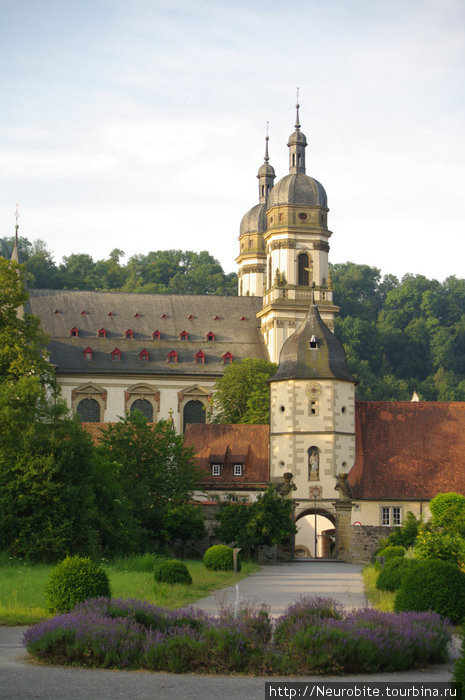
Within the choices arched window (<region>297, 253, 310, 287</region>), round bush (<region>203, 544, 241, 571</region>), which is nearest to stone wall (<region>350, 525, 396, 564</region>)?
round bush (<region>203, 544, 241, 571</region>)

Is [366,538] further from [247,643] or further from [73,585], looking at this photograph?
[247,643]

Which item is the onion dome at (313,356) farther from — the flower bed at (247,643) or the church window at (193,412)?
the flower bed at (247,643)

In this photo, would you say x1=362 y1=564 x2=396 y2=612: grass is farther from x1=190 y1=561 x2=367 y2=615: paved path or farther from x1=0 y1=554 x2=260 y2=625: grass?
x1=0 y1=554 x2=260 y2=625: grass

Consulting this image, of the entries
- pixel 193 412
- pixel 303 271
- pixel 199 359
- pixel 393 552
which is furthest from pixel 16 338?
pixel 303 271

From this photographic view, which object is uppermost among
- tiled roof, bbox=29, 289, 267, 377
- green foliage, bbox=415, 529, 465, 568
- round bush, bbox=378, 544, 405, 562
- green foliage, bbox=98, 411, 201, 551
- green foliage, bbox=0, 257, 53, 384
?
tiled roof, bbox=29, 289, 267, 377

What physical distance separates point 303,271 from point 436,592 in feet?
200

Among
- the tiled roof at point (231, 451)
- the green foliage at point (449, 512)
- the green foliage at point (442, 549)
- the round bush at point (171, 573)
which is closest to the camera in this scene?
the green foliage at point (442, 549)

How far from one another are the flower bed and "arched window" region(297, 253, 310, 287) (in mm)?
63488

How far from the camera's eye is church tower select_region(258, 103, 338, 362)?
257 feet

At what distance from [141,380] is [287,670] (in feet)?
203

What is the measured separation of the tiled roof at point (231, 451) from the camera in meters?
51.2

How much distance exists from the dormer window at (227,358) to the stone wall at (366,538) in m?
33.2

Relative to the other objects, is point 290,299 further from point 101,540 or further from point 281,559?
point 101,540

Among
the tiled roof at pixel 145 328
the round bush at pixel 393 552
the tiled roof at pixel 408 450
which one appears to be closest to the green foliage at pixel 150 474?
the round bush at pixel 393 552
